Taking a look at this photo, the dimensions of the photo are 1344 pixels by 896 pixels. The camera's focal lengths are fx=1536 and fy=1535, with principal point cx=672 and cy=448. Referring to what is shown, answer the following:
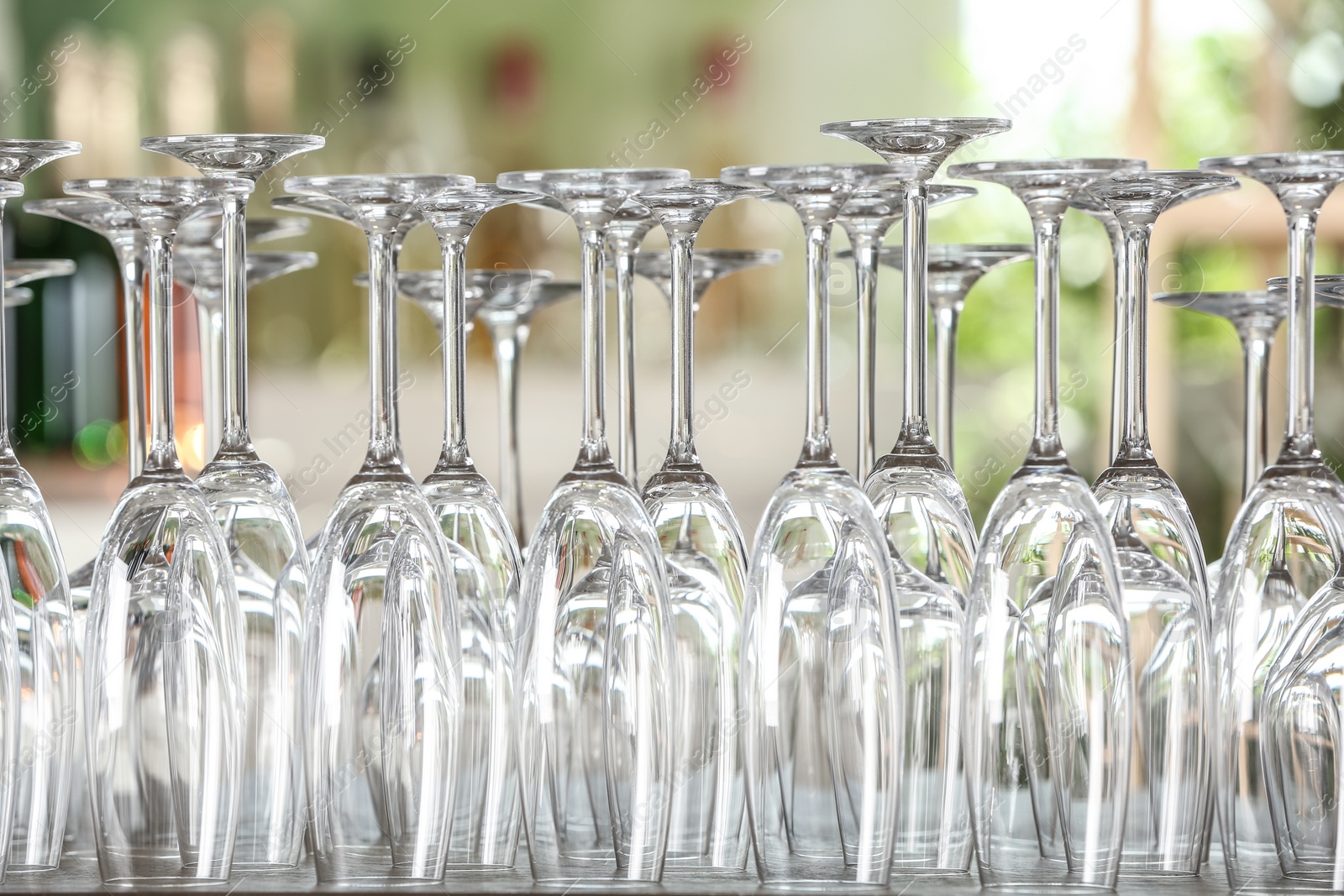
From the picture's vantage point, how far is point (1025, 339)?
2572 mm

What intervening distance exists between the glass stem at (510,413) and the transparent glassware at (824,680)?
0.83ft

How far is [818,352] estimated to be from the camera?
22.7 inches

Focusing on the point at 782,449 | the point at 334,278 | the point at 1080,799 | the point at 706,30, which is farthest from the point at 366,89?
the point at 1080,799

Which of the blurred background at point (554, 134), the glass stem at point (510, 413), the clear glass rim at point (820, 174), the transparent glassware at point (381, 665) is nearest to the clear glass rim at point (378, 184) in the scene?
the transparent glassware at point (381, 665)

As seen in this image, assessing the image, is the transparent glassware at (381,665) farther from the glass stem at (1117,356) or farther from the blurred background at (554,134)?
the blurred background at (554,134)

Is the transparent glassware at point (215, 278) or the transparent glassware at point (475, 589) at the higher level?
the transparent glassware at point (215, 278)

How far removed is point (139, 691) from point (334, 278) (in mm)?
1767

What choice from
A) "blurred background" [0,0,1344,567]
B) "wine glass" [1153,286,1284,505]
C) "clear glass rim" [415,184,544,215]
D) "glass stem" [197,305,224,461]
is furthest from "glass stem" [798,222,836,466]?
"blurred background" [0,0,1344,567]

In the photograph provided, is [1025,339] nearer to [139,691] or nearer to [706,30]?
[706,30]

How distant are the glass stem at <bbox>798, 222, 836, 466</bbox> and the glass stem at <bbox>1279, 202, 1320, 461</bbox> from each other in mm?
172

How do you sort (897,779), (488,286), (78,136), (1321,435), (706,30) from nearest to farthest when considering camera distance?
(897,779) < (488,286) < (1321,435) < (78,136) < (706,30)

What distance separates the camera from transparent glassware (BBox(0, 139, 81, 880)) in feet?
1.90

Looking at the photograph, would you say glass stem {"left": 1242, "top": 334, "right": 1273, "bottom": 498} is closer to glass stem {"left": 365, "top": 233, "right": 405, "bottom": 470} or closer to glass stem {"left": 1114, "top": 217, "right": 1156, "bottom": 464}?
glass stem {"left": 1114, "top": 217, "right": 1156, "bottom": 464}

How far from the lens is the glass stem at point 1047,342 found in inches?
23.0
